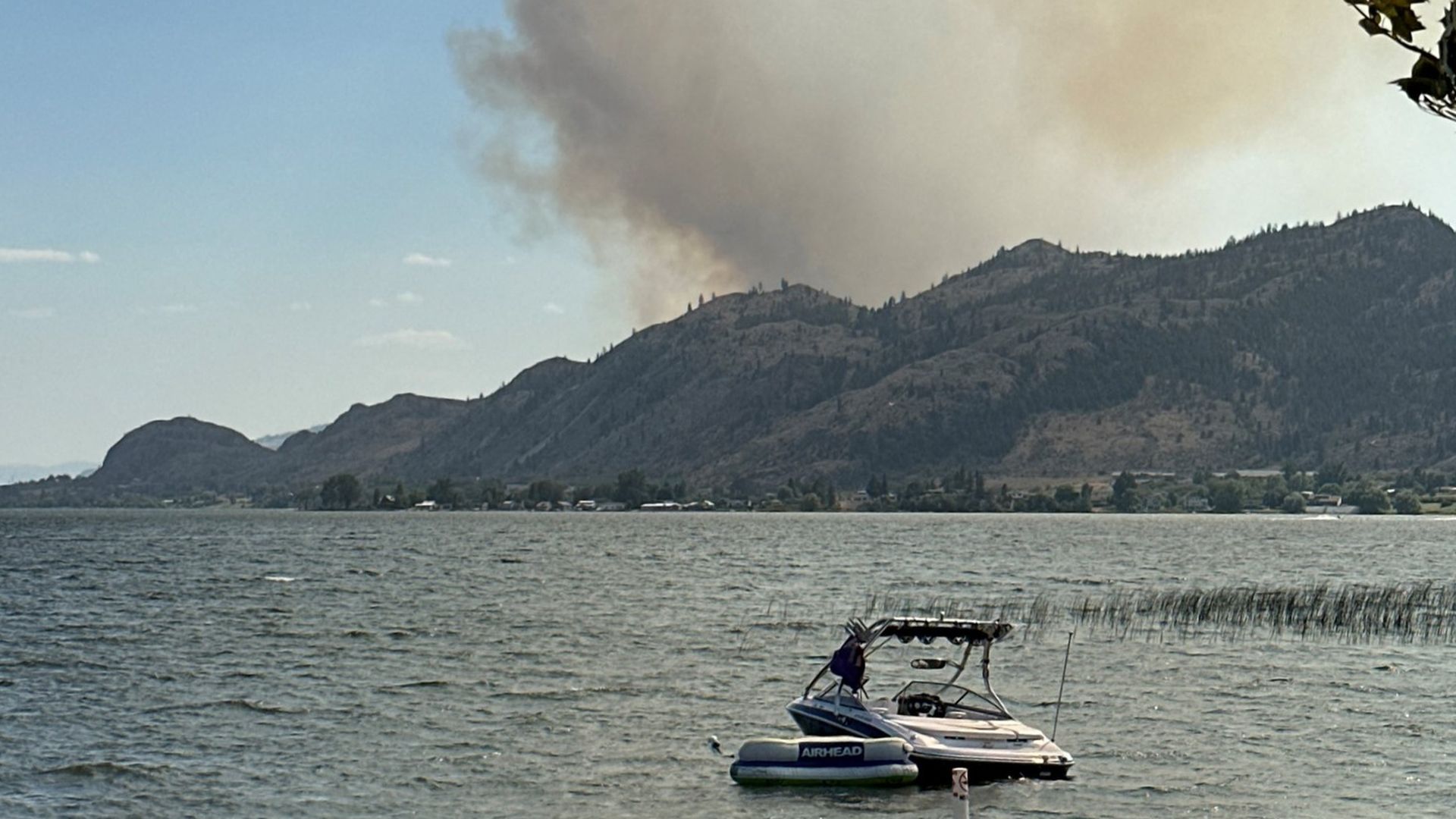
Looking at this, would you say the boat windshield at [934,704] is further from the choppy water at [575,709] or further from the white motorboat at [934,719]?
the choppy water at [575,709]

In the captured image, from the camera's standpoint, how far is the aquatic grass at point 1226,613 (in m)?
79.9

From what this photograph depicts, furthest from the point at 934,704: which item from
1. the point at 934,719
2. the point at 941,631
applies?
the point at 941,631

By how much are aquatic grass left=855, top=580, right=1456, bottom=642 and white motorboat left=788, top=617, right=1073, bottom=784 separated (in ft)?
111

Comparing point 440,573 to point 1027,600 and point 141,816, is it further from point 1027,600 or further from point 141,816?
point 141,816

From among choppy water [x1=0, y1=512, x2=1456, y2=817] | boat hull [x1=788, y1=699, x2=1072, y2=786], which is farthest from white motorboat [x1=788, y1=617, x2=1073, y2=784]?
choppy water [x1=0, y1=512, x2=1456, y2=817]

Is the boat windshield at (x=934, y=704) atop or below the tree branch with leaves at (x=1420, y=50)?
below

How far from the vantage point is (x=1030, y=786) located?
40.6m

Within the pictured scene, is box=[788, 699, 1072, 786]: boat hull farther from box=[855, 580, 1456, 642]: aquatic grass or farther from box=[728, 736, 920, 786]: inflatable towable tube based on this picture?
box=[855, 580, 1456, 642]: aquatic grass

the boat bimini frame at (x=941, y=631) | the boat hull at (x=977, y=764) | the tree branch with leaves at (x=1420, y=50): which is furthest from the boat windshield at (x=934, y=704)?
the tree branch with leaves at (x=1420, y=50)

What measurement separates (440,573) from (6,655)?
68326 mm

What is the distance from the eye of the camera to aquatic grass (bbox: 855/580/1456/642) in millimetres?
79875

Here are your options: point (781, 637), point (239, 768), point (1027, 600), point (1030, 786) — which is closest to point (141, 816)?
point (239, 768)

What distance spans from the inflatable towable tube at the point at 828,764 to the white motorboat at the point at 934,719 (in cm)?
66

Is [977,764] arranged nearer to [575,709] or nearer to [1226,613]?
[575,709]
